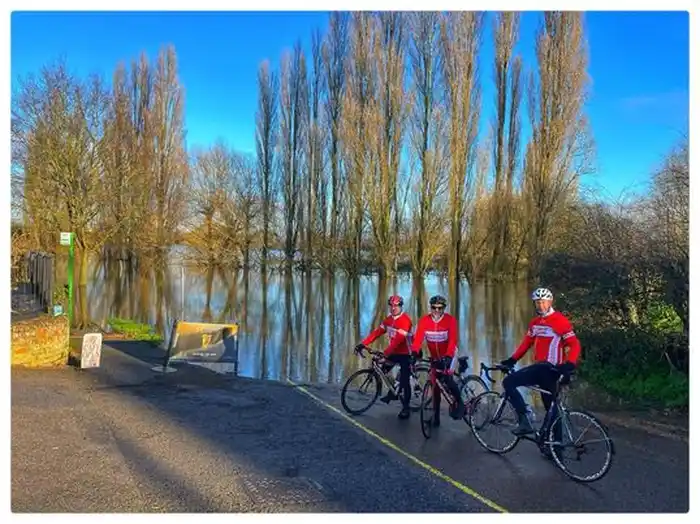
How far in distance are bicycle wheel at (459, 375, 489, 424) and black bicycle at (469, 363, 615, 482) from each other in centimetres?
17

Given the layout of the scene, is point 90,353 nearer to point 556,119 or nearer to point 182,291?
point 182,291

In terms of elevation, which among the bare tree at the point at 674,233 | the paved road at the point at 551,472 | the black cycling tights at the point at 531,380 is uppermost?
the bare tree at the point at 674,233

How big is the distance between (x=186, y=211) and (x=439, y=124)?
59.0 ft

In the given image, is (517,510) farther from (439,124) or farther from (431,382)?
(439,124)

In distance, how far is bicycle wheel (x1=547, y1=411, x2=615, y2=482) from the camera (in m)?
4.93

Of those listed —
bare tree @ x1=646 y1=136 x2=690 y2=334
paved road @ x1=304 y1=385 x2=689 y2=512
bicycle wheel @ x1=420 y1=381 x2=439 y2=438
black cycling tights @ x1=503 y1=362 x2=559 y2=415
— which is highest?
bare tree @ x1=646 y1=136 x2=690 y2=334

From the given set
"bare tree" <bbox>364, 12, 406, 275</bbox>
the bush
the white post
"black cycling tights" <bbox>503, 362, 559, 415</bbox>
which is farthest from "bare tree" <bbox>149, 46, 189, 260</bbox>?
"black cycling tights" <bbox>503, 362, 559, 415</bbox>

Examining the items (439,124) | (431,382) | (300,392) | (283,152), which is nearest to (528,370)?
(431,382)

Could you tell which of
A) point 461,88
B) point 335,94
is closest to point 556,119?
point 461,88

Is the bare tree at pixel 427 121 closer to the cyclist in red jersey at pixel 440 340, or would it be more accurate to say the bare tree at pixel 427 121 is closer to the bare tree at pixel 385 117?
the bare tree at pixel 385 117

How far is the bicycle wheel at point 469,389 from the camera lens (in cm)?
617

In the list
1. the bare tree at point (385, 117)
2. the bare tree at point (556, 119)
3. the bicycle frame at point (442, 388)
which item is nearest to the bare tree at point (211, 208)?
the bare tree at point (385, 117)

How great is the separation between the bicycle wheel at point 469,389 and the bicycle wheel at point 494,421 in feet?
0.38

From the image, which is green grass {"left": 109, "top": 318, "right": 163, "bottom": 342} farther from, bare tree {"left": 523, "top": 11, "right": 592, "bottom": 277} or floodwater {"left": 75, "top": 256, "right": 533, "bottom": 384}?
bare tree {"left": 523, "top": 11, "right": 592, "bottom": 277}
